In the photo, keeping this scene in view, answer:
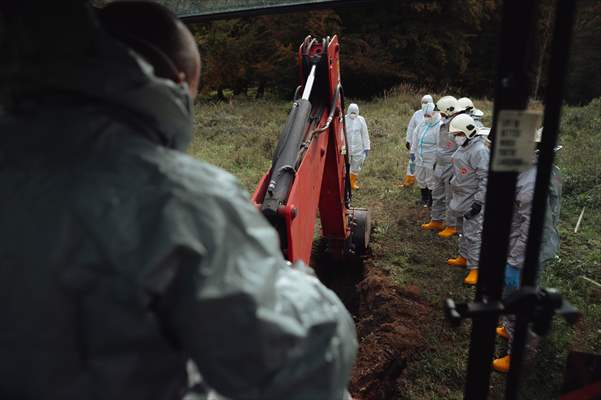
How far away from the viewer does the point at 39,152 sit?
99 centimetres

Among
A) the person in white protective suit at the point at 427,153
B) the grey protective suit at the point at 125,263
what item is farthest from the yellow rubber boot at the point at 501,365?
the person in white protective suit at the point at 427,153

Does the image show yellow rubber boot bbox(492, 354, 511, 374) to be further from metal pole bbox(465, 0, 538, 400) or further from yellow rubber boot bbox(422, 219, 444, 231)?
yellow rubber boot bbox(422, 219, 444, 231)

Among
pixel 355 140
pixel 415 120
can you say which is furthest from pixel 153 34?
pixel 415 120

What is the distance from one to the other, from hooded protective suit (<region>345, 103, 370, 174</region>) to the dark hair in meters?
8.97

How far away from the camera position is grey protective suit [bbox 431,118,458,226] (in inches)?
295

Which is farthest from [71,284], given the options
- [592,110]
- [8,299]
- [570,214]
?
[592,110]

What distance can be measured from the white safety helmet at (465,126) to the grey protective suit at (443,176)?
1013 mm

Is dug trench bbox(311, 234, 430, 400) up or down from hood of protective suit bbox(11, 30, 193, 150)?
down

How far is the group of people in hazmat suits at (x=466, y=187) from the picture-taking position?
14.3 ft

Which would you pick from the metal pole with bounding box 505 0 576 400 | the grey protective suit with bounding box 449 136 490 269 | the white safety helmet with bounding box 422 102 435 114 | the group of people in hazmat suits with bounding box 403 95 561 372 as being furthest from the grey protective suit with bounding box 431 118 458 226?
the metal pole with bounding box 505 0 576 400

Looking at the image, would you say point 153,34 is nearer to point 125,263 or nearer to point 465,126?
point 125,263

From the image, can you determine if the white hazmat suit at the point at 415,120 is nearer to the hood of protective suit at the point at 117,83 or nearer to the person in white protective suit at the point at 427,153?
the person in white protective suit at the point at 427,153

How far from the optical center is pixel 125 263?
3.03ft

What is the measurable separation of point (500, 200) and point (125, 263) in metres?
1.09
